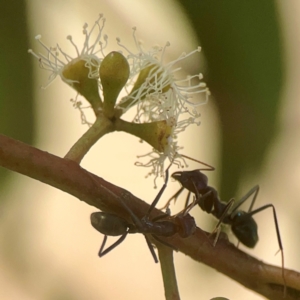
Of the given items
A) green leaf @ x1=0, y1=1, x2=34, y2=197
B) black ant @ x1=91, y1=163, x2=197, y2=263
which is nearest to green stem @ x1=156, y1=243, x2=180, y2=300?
black ant @ x1=91, y1=163, x2=197, y2=263

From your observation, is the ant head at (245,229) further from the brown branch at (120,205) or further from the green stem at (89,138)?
the green stem at (89,138)

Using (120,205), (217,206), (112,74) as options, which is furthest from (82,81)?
(217,206)

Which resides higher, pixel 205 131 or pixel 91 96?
pixel 205 131

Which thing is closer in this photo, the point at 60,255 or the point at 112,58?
the point at 112,58

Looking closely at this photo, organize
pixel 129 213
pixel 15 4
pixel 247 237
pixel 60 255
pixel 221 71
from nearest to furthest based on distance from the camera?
pixel 129 213 → pixel 247 237 → pixel 15 4 → pixel 221 71 → pixel 60 255

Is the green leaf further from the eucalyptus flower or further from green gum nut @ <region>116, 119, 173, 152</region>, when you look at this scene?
green gum nut @ <region>116, 119, 173, 152</region>

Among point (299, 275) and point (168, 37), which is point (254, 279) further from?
point (168, 37)

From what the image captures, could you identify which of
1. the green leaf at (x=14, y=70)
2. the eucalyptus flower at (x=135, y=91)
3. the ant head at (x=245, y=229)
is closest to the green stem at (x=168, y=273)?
the eucalyptus flower at (x=135, y=91)

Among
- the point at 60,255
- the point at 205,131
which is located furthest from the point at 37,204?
the point at 205,131
